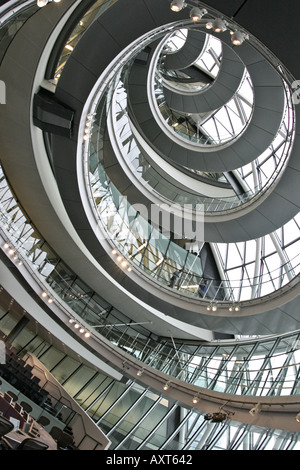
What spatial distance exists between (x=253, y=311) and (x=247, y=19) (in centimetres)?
1043

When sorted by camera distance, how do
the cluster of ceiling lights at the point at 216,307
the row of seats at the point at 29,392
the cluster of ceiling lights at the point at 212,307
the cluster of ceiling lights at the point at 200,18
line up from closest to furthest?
the cluster of ceiling lights at the point at 200,18, the row of seats at the point at 29,392, the cluster of ceiling lights at the point at 216,307, the cluster of ceiling lights at the point at 212,307

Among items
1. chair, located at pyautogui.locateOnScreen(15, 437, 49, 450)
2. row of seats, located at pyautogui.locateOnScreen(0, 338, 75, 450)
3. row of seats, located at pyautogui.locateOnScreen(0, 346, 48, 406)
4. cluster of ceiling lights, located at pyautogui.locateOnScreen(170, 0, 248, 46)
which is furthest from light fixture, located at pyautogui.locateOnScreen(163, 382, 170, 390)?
cluster of ceiling lights, located at pyautogui.locateOnScreen(170, 0, 248, 46)

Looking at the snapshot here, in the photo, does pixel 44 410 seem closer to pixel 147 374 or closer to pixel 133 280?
pixel 147 374

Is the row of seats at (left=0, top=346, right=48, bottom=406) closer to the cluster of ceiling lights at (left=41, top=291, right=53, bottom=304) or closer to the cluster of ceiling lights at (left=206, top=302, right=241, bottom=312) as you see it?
the cluster of ceiling lights at (left=41, top=291, right=53, bottom=304)

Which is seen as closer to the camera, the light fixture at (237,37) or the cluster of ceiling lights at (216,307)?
the light fixture at (237,37)

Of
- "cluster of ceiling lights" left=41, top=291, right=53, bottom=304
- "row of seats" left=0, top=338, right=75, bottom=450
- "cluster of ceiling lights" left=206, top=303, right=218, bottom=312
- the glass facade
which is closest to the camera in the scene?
"row of seats" left=0, top=338, right=75, bottom=450

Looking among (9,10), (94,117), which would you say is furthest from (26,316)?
(9,10)

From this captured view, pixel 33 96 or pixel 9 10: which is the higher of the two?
pixel 33 96

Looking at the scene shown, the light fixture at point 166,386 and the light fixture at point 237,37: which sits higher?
the light fixture at point 237,37

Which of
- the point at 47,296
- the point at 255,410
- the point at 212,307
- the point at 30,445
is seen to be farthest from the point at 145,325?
the point at 30,445

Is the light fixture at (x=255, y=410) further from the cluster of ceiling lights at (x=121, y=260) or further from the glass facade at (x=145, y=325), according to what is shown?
the cluster of ceiling lights at (x=121, y=260)

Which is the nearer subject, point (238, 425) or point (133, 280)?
point (238, 425)

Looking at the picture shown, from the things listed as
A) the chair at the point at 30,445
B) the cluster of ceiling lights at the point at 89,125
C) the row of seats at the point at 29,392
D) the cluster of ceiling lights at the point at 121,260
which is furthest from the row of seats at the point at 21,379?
the cluster of ceiling lights at the point at 89,125

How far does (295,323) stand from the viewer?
14.7 metres
